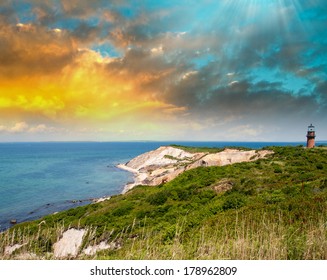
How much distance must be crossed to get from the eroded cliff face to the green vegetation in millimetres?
7499

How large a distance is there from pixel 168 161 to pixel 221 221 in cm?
6981

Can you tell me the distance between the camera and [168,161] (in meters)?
78.9

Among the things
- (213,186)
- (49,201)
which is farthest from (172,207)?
(49,201)

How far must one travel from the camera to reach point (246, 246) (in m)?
Result: 4.47

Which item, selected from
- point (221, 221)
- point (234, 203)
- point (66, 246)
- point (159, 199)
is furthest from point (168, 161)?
point (221, 221)

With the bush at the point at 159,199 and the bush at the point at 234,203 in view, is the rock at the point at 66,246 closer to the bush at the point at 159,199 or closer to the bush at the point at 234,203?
the bush at the point at 234,203

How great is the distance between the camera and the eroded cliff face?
125 ft

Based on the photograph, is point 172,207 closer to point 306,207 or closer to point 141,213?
point 141,213

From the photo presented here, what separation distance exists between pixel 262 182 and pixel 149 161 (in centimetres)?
7411

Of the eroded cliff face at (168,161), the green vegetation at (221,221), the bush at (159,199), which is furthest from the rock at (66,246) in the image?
the eroded cliff face at (168,161)

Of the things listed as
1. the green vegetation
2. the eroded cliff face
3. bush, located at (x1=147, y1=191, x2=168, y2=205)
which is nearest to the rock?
the green vegetation

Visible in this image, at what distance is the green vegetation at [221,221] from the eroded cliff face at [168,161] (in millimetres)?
7499

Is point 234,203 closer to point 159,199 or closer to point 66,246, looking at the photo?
point 159,199

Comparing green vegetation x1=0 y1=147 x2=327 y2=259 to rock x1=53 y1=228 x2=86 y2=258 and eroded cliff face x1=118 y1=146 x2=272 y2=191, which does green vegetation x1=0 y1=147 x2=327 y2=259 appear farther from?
eroded cliff face x1=118 y1=146 x2=272 y2=191
